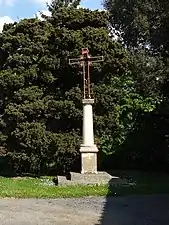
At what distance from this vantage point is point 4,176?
62.7 feet

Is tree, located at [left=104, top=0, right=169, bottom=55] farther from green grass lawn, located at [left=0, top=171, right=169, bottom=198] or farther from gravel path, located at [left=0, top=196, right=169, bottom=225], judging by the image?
gravel path, located at [left=0, top=196, right=169, bottom=225]

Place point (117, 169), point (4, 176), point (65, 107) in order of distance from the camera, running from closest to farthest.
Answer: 1. point (65, 107)
2. point (4, 176)
3. point (117, 169)

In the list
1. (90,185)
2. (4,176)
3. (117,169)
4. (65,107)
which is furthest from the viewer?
(117,169)

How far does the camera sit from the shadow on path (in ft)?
31.7

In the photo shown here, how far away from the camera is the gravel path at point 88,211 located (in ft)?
32.2

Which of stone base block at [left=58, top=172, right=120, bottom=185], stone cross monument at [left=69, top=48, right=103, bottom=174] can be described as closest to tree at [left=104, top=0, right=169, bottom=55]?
stone cross monument at [left=69, top=48, right=103, bottom=174]

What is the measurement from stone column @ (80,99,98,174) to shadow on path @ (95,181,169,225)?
3353 millimetres

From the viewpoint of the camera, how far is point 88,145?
17.1 metres

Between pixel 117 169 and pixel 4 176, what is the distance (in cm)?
551

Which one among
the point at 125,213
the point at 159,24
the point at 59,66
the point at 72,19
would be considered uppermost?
the point at 159,24

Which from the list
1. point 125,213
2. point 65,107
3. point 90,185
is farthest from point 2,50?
point 125,213

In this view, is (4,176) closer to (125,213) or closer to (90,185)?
(90,185)

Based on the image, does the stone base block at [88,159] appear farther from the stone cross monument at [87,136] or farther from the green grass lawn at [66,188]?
the green grass lawn at [66,188]

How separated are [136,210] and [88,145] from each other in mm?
6108
